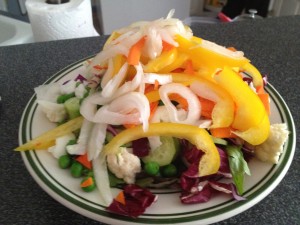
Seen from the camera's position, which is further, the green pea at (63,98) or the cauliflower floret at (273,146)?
the green pea at (63,98)

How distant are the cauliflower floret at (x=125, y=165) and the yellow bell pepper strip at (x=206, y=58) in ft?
0.78

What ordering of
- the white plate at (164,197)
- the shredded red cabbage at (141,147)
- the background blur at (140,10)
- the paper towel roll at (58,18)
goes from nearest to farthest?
the white plate at (164,197) → the shredded red cabbage at (141,147) → the paper towel roll at (58,18) → the background blur at (140,10)

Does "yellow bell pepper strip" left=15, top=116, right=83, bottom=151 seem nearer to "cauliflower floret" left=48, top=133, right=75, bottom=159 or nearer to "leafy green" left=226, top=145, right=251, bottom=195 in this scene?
"cauliflower floret" left=48, top=133, right=75, bottom=159

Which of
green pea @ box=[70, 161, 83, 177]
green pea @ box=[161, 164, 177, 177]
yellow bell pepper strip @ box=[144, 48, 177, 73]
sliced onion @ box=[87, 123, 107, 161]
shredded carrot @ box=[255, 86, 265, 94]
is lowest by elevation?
green pea @ box=[161, 164, 177, 177]

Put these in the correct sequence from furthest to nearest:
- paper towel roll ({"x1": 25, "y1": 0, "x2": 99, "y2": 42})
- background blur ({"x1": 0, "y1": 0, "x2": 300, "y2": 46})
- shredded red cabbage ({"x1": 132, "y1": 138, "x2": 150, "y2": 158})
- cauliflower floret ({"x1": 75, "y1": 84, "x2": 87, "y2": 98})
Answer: background blur ({"x1": 0, "y1": 0, "x2": 300, "y2": 46}) < paper towel roll ({"x1": 25, "y1": 0, "x2": 99, "y2": 42}) < cauliflower floret ({"x1": 75, "y1": 84, "x2": 87, "y2": 98}) < shredded red cabbage ({"x1": 132, "y1": 138, "x2": 150, "y2": 158})

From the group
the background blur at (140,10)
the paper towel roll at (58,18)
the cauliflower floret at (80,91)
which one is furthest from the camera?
the background blur at (140,10)

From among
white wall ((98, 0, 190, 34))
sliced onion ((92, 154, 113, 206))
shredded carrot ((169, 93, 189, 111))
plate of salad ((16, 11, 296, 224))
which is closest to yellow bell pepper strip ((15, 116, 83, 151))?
plate of salad ((16, 11, 296, 224))

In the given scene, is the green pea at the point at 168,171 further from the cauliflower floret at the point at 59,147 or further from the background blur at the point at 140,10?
the background blur at the point at 140,10

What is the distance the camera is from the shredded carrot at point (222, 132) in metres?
0.65

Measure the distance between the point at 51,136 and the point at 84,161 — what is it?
99 millimetres

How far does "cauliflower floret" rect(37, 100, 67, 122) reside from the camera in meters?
0.74

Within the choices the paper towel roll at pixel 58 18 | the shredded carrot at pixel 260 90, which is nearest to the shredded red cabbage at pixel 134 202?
the shredded carrot at pixel 260 90

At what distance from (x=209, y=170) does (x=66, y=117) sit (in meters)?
0.36

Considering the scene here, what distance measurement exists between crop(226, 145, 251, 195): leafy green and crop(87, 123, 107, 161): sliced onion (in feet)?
0.83
